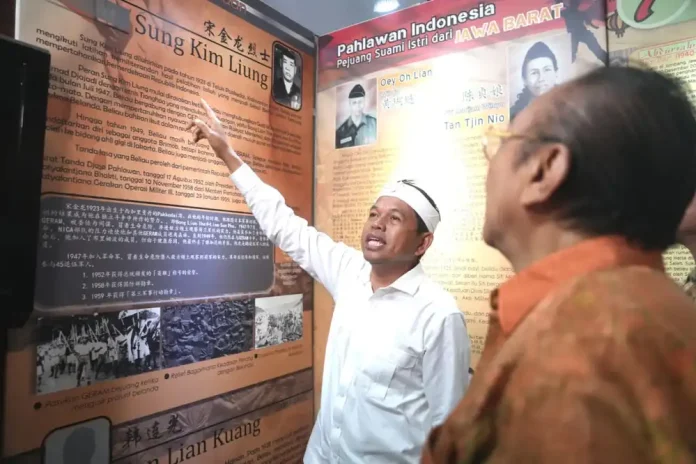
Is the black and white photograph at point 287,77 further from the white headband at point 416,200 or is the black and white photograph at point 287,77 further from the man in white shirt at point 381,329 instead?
the white headband at point 416,200

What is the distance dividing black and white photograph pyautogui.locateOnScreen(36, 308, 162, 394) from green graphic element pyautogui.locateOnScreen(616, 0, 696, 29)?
196 cm

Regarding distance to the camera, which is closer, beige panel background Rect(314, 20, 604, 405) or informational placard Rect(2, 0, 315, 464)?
informational placard Rect(2, 0, 315, 464)

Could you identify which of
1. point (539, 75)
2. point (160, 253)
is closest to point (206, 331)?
point (160, 253)

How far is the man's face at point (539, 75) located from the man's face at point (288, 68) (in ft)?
3.42

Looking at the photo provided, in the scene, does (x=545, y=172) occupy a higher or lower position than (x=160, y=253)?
higher

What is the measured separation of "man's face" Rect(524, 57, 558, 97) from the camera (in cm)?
168

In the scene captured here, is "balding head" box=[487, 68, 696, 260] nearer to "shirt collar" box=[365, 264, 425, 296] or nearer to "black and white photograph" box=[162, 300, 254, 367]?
"shirt collar" box=[365, 264, 425, 296]

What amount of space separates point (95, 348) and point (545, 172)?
4.33ft

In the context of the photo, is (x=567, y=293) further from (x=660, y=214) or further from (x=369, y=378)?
(x=369, y=378)

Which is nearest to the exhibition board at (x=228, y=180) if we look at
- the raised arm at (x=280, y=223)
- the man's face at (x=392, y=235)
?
the raised arm at (x=280, y=223)

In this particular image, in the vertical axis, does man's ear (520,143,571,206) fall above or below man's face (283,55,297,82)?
below

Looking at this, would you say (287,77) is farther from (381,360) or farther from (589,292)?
(589,292)

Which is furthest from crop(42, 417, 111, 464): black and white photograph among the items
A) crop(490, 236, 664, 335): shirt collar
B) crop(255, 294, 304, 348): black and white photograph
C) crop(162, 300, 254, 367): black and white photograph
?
crop(490, 236, 664, 335): shirt collar

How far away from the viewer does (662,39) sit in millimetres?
1510
